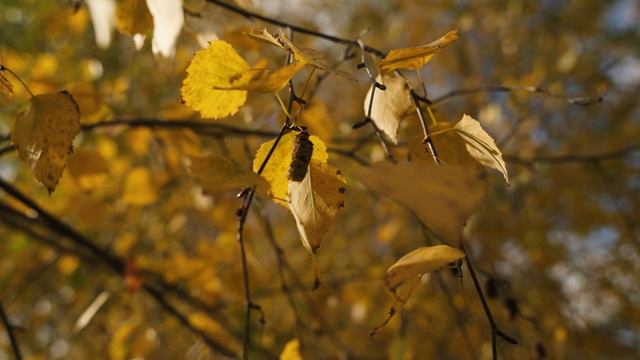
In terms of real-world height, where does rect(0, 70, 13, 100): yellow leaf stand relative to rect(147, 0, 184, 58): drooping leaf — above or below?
below

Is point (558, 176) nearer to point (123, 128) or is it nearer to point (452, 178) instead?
point (123, 128)

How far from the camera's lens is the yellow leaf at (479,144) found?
46 centimetres

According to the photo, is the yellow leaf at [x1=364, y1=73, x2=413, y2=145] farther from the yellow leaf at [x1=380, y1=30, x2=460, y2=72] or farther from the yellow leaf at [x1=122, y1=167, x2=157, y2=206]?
the yellow leaf at [x1=122, y1=167, x2=157, y2=206]

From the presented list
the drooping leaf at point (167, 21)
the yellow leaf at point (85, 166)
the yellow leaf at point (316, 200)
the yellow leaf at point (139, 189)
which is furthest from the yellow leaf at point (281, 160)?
the yellow leaf at point (139, 189)

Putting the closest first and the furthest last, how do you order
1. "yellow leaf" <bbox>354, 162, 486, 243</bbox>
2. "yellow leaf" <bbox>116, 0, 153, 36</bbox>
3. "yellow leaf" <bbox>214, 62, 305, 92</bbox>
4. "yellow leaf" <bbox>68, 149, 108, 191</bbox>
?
"yellow leaf" <bbox>354, 162, 486, 243</bbox> → "yellow leaf" <bbox>214, 62, 305, 92</bbox> → "yellow leaf" <bbox>116, 0, 153, 36</bbox> → "yellow leaf" <bbox>68, 149, 108, 191</bbox>

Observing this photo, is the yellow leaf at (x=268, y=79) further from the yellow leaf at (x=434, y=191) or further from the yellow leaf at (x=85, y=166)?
the yellow leaf at (x=85, y=166)

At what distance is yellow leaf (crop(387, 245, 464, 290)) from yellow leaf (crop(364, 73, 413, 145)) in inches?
4.5

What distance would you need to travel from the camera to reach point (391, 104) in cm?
50

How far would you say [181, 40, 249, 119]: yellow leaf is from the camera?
446 mm

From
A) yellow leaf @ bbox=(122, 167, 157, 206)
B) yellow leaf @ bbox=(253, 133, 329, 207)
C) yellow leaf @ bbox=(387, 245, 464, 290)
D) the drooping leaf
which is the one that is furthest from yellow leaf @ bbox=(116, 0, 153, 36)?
yellow leaf @ bbox=(122, 167, 157, 206)

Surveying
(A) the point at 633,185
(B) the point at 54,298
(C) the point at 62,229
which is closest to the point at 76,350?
(B) the point at 54,298

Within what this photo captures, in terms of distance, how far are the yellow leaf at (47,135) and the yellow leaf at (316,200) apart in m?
0.20

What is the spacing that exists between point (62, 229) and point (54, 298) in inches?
69.6

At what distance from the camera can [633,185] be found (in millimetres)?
2799
